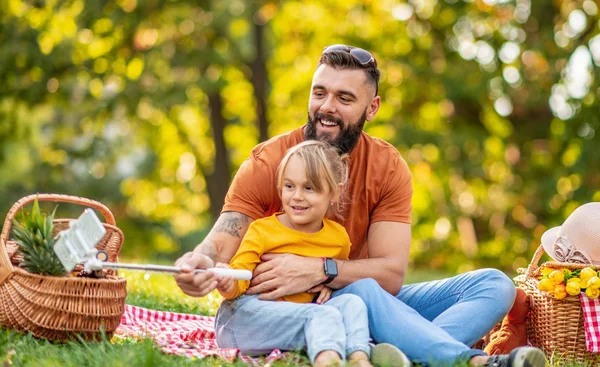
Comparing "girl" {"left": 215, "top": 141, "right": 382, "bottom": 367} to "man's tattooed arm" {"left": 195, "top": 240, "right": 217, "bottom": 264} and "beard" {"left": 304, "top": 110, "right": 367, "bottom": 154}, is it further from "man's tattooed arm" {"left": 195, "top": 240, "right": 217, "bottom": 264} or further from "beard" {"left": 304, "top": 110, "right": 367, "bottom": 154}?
"beard" {"left": 304, "top": 110, "right": 367, "bottom": 154}

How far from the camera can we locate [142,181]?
61.0 feet

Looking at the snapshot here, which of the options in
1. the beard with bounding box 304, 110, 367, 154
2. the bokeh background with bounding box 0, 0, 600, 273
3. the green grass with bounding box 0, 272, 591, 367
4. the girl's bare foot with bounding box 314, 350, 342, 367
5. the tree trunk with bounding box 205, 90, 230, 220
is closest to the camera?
the green grass with bounding box 0, 272, 591, 367

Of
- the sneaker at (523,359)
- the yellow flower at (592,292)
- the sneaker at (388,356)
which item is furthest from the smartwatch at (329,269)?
the yellow flower at (592,292)

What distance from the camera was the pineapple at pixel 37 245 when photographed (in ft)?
11.0

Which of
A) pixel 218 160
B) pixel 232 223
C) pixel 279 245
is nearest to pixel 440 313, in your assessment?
pixel 279 245

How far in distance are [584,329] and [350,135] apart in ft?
4.74

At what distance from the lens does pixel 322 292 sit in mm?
3514

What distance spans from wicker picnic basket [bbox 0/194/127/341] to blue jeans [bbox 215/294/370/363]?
19.9 inches

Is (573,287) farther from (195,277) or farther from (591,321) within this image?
(195,277)

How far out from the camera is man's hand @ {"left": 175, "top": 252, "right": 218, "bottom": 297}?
307cm

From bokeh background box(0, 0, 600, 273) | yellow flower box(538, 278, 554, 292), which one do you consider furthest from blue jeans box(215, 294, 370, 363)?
bokeh background box(0, 0, 600, 273)

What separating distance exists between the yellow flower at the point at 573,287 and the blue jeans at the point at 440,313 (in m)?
0.29

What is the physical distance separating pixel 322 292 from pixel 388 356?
0.51 metres

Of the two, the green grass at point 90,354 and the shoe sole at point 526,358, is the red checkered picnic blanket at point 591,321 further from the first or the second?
the shoe sole at point 526,358
